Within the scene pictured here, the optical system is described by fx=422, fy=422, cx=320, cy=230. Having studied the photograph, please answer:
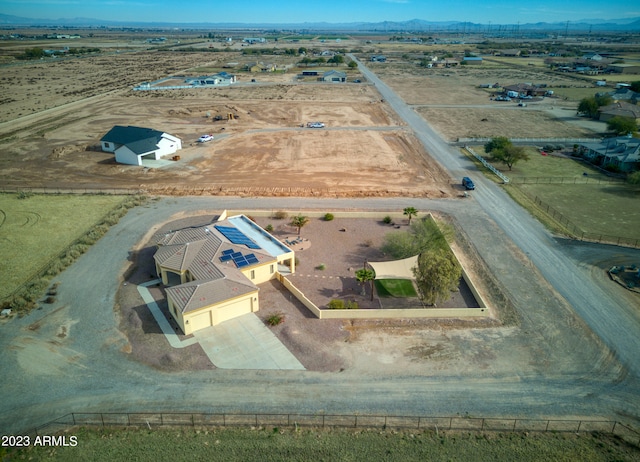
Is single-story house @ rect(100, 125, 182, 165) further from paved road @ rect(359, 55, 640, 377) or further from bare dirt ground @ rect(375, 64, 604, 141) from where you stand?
bare dirt ground @ rect(375, 64, 604, 141)

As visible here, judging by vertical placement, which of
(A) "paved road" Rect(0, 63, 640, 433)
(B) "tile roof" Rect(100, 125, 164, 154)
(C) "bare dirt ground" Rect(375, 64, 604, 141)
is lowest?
(A) "paved road" Rect(0, 63, 640, 433)

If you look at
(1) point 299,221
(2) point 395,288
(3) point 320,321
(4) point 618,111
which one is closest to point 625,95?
(4) point 618,111

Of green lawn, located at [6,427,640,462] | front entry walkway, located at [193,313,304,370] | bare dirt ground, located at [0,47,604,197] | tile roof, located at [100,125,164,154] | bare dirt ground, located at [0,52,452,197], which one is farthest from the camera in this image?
tile roof, located at [100,125,164,154]

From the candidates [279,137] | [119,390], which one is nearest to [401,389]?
[119,390]

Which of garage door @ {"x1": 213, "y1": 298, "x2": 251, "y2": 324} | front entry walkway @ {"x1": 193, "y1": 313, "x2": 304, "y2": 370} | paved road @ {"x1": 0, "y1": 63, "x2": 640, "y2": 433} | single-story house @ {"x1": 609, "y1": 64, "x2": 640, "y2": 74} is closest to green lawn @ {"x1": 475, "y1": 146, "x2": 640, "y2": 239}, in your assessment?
paved road @ {"x1": 0, "y1": 63, "x2": 640, "y2": 433}

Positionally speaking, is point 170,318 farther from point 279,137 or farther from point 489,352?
point 279,137

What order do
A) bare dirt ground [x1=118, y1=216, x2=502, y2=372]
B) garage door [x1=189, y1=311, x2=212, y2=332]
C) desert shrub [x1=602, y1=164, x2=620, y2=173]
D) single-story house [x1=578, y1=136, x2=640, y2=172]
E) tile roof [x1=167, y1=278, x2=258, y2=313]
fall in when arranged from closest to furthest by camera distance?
bare dirt ground [x1=118, y1=216, x2=502, y2=372] → garage door [x1=189, y1=311, x2=212, y2=332] → tile roof [x1=167, y1=278, x2=258, y2=313] → single-story house [x1=578, y1=136, x2=640, y2=172] → desert shrub [x1=602, y1=164, x2=620, y2=173]
